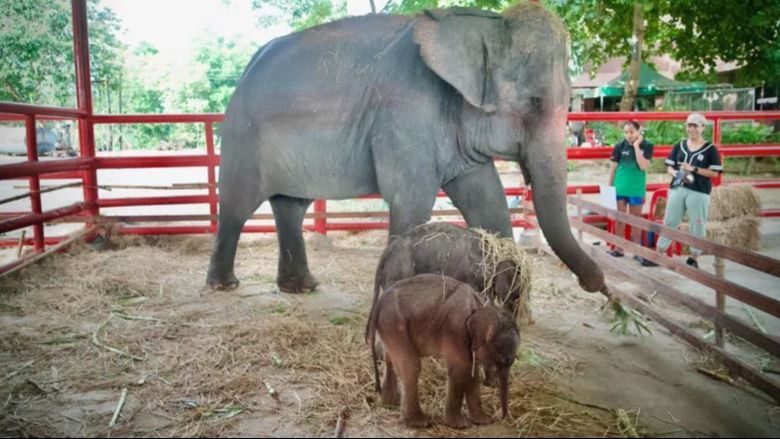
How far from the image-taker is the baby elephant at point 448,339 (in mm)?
2854

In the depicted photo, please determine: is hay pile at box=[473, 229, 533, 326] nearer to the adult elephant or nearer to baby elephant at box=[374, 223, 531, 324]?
baby elephant at box=[374, 223, 531, 324]

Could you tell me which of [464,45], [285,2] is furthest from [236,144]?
[285,2]

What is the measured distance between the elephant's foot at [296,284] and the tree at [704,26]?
4697mm

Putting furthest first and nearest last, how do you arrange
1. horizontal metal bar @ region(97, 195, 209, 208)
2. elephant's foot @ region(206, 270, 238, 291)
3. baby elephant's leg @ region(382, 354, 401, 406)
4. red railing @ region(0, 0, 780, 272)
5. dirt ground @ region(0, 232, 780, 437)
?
horizontal metal bar @ region(97, 195, 209, 208)
red railing @ region(0, 0, 780, 272)
elephant's foot @ region(206, 270, 238, 291)
baby elephant's leg @ region(382, 354, 401, 406)
dirt ground @ region(0, 232, 780, 437)

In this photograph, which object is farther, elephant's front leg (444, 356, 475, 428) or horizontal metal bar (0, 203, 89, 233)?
horizontal metal bar (0, 203, 89, 233)

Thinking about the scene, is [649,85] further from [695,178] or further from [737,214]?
[695,178]

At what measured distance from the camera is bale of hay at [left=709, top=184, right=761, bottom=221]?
7.30 meters

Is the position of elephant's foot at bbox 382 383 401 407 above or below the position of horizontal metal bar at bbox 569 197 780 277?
below

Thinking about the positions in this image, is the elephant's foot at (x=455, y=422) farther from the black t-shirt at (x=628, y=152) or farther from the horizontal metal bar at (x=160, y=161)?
the horizontal metal bar at (x=160, y=161)

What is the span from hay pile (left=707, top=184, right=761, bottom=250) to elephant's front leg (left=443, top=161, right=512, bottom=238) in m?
3.55

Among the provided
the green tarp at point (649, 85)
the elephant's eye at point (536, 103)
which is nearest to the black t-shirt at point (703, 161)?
the elephant's eye at point (536, 103)

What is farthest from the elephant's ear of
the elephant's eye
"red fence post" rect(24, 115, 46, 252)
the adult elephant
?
"red fence post" rect(24, 115, 46, 252)

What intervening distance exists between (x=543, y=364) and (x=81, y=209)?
573 cm

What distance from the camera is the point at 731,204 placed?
730 cm
